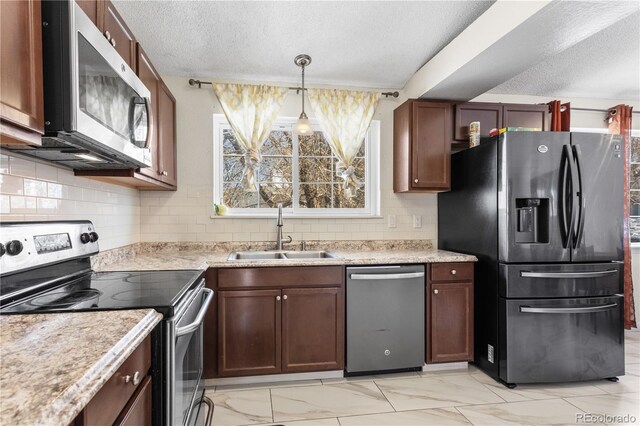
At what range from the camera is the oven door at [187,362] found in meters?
1.15

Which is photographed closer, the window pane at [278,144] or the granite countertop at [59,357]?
the granite countertop at [59,357]

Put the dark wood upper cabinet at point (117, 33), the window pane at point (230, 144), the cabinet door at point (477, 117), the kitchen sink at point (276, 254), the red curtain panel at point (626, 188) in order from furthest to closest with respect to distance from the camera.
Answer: the red curtain panel at point (626, 188), the window pane at point (230, 144), the cabinet door at point (477, 117), the kitchen sink at point (276, 254), the dark wood upper cabinet at point (117, 33)

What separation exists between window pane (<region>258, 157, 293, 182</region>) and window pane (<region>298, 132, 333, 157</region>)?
0.17 m

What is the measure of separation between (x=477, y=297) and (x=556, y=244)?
0.64 meters

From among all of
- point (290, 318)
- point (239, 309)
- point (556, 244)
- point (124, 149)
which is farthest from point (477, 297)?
point (124, 149)

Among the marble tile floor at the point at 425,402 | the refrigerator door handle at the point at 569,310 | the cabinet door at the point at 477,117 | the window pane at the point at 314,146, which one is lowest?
the marble tile floor at the point at 425,402

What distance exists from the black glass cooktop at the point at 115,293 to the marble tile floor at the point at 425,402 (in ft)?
3.02

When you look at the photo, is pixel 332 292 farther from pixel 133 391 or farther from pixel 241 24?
pixel 241 24

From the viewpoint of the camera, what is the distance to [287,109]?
116 inches

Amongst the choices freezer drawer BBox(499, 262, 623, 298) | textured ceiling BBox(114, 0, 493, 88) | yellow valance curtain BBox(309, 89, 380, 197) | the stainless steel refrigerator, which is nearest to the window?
yellow valance curtain BBox(309, 89, 380, 197)

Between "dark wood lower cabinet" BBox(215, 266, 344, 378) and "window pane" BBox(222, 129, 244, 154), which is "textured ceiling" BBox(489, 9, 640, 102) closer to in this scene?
"dark wood lower cabinet" BBox(215, 266, 344, 378)

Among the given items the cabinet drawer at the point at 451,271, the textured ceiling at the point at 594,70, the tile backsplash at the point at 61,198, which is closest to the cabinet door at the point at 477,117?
the textured ceiling at the point at 594,70

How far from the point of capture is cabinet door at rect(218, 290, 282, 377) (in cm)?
219

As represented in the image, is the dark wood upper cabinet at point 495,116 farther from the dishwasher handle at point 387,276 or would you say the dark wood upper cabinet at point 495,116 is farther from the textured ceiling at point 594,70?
the dishwasher handle at point 387,276
